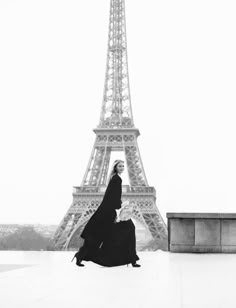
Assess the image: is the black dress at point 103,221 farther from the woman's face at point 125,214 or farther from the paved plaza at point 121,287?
the paved plaza at point 121,287

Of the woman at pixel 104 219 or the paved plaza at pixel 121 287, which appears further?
the woman at pixel 104 219

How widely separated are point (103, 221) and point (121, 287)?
271 centimetres

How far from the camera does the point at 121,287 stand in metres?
6.99

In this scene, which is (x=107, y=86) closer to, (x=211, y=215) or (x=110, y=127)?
(x=110, y=127)

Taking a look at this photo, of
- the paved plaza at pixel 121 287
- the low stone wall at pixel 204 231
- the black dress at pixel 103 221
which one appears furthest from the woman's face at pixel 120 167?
the low stone wall at pixel 204 231

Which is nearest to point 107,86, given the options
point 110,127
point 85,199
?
point 110,127

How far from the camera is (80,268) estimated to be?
388 inches

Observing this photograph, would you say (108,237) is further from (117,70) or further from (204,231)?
(117,70)

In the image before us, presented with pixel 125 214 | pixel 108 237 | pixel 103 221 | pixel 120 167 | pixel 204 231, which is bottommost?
pixel 204 231

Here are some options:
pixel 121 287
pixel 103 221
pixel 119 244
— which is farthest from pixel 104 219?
pixel 121 287

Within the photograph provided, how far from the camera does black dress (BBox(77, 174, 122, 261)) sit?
9.62 meters

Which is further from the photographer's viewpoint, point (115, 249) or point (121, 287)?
point (115, 249)

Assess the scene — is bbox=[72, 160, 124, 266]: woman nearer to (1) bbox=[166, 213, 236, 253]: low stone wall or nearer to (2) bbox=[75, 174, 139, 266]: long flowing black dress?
(2) bbox=[75, 174, 139, 266]: long flowing black dress

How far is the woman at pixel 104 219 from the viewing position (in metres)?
9.62
